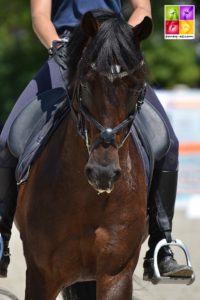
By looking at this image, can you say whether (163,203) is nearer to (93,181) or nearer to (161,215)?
(161,215)

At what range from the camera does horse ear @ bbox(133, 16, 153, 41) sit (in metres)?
4.25

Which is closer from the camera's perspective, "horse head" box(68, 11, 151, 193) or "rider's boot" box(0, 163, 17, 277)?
"horse head" box(68, 11, 151, 193)

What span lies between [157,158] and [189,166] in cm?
801

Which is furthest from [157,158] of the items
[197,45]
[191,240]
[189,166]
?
[197,45]

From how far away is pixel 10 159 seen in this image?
5.18m

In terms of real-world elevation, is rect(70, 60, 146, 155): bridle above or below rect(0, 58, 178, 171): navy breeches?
above

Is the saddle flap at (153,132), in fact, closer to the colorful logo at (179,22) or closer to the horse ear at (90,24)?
the colorful logo at (179,22)

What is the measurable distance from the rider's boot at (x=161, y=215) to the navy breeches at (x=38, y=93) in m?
0.08

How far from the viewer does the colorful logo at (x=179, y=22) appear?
557cm

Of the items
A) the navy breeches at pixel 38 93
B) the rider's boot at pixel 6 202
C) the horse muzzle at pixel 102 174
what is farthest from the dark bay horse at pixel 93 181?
the navy breeches at pixel 38 93

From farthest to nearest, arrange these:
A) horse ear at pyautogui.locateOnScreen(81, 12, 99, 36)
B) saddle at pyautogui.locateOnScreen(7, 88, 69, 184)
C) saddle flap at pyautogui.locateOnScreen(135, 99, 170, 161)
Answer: saddle flap at pyautogui.locateOnScreen(135, 99, 170, 161)
saddle at pyautogui.locateOnScreen(7, 88, 69, 184)
horse ear at pyautogui.locateOnScreen(81, 12, 99, 36)

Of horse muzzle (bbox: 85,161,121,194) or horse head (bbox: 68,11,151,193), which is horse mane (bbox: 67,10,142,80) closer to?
horse head (bbox: 68,11,151,193)

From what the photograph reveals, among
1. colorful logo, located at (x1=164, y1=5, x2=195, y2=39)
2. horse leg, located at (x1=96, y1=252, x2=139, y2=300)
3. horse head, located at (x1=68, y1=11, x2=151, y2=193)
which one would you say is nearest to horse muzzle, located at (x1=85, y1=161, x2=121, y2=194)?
horse head, located at (x1=68, y1=11, x2=151, y2=193)

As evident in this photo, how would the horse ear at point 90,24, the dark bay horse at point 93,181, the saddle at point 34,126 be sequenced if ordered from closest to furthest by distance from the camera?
the dark bay horse at point 93,181 → the horse ear at point 90,24 → the saddle at point 34,126
